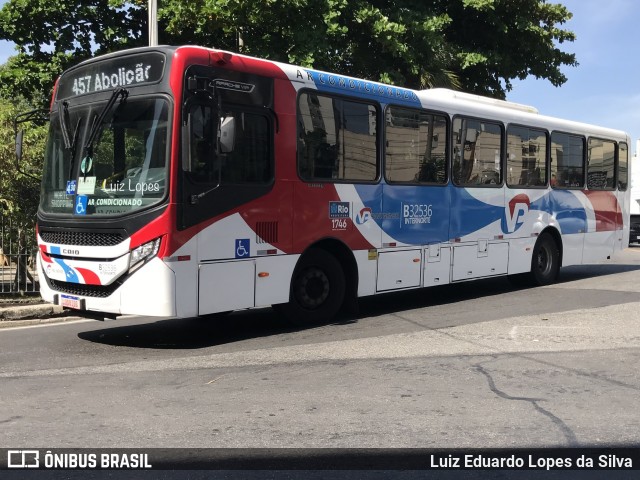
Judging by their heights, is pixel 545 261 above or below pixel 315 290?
above

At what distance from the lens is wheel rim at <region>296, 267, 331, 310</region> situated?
9.16 m

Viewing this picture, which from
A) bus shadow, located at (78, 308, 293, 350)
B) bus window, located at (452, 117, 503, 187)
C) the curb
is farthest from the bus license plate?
bus window, located at (452, 117, 503, 187)

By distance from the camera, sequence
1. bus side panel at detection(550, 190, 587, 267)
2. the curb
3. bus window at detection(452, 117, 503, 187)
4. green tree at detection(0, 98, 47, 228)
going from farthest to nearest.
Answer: bus side panel at detection(550, 190, 587, 267) → green tree at detection(0, 98, 47, 228) → bus window at detection(452, 117, 503, 187) → the curb

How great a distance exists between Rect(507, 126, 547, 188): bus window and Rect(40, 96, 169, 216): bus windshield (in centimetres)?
714

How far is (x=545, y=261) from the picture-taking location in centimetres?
1406

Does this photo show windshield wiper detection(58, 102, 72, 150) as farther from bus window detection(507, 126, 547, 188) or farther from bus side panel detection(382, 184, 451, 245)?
bus window detection(507, 126, 547, 188)

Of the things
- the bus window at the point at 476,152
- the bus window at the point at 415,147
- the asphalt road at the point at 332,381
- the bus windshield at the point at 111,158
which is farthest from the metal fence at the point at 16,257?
the bus window at the point at 476,152

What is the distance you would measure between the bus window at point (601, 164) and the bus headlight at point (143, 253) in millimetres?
10582

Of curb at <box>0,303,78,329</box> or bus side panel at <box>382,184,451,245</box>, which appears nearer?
curb at <box>0,303,78,329</box>

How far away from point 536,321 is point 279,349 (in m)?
3.86

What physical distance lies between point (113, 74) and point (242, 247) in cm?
246

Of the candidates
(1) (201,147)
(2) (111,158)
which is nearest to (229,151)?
(1) (201,147)

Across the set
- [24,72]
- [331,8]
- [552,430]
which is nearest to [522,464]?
[552,430]

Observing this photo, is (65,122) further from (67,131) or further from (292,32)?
(292,32)
